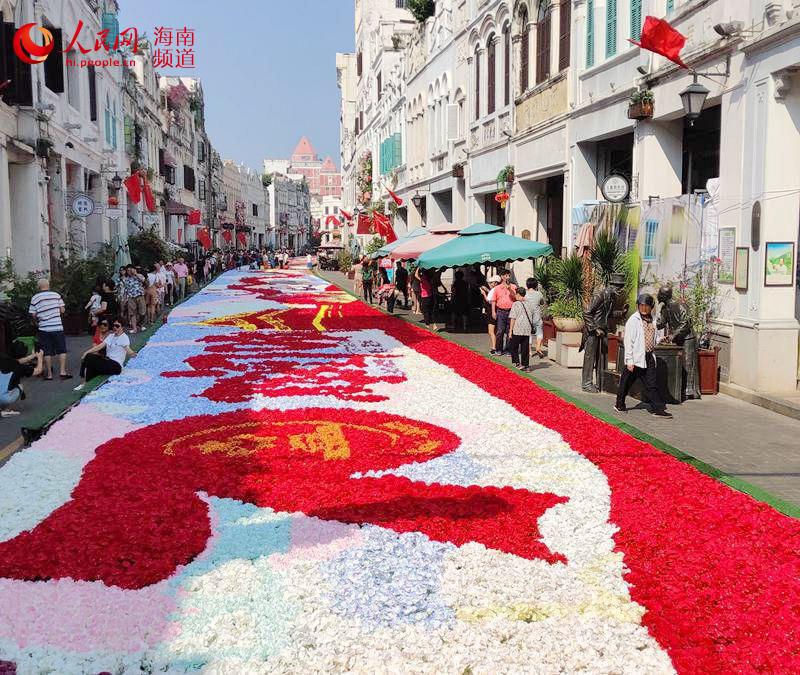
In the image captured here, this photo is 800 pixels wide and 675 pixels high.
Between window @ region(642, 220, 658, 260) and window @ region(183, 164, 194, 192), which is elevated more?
window @ region(183, 164, 194, 192)

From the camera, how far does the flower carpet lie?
4801 millimetres

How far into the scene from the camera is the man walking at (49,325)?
45.2 ft

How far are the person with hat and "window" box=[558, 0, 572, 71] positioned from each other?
451 inches

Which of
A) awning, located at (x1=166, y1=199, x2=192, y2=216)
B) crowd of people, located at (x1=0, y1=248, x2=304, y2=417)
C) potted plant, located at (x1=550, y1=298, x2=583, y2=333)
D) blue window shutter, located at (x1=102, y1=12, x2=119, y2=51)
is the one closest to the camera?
crowd of people, located at (x1=0, y1=248, x2=304, y2=417)

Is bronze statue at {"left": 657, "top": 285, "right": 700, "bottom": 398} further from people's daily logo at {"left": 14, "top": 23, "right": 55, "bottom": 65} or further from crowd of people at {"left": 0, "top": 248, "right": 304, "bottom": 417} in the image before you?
people's daily logo at {"left": 14, "top": 23, "right": 55, "bottom": 65}

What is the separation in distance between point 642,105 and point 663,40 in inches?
88.6

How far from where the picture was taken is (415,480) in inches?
318

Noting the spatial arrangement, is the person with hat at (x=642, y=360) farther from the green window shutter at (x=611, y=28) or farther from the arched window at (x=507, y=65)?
the arched window at (x=507, y=65)

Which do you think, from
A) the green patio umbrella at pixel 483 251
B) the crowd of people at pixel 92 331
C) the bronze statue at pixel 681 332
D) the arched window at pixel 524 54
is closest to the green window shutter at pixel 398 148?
the crowd of people at pixel 92 331

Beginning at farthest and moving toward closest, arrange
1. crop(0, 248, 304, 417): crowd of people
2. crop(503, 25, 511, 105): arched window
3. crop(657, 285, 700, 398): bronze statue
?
crop(503, 25, 511, 105): arched window, crop(657, 285, 700, 398): bronze statue, crop(0, 248, 304, 417): crowd of people

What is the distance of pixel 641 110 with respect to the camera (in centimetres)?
1578

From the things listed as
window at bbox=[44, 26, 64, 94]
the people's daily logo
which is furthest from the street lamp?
window at bbox=[44, 26, 64, 94]

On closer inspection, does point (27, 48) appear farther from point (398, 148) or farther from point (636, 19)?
point (398, 148)

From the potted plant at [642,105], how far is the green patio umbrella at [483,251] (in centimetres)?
433
